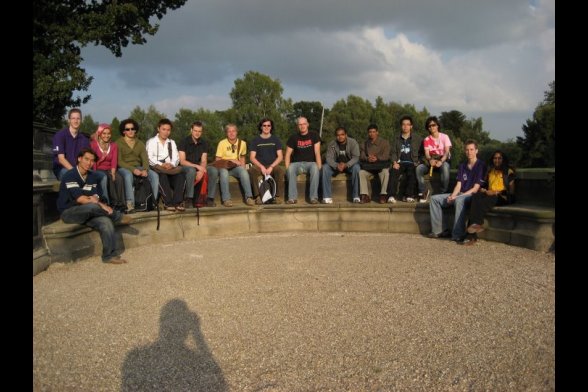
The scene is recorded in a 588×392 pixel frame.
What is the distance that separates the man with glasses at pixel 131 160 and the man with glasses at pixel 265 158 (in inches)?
82.1

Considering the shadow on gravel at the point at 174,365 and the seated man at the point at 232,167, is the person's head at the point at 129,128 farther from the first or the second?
the shadow on gravel at the point at 174,365

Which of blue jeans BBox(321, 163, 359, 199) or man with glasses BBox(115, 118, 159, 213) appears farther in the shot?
blue jeans BBox(321, 163, 359, 199)

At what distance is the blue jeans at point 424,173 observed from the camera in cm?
995

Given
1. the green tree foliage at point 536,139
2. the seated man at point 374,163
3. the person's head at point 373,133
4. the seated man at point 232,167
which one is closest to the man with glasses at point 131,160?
the seated man at point 232,167

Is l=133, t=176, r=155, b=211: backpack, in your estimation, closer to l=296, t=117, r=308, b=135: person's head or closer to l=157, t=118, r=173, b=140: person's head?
l=157, t=118, r=173, b=140: person's head

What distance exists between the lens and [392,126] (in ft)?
200

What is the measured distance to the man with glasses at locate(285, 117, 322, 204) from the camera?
10477 millimetres

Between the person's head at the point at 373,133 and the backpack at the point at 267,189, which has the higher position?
the person's head at the point at 373,133

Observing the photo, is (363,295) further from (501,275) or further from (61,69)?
(61,69)

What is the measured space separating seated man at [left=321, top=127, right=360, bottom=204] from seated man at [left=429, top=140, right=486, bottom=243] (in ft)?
5.77

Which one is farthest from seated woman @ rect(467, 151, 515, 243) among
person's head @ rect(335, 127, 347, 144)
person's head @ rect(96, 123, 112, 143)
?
person's head @ rect(96, 123, 112, 143)
